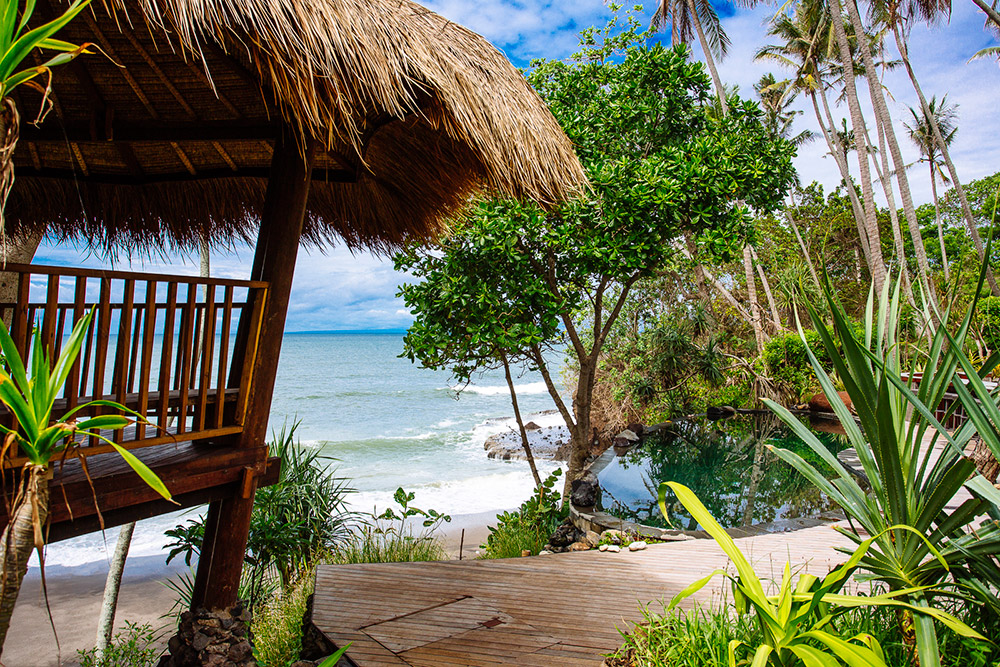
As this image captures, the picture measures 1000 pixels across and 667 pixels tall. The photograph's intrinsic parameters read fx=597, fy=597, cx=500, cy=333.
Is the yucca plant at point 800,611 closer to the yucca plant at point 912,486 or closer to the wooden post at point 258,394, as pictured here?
the yucca plant at point 912,486

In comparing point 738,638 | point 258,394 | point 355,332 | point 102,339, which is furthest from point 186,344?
point 355,332

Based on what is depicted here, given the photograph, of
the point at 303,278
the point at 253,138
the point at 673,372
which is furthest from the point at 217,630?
the point at 303,278

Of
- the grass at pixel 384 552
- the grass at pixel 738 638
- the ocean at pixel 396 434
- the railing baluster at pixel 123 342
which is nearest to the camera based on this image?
the grass at pixel 738 638

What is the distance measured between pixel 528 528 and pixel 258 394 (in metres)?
3.83

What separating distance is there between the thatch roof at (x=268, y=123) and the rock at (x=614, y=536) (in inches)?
116

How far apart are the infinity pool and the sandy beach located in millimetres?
2256

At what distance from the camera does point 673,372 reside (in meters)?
12.5

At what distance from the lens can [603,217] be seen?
215 inches

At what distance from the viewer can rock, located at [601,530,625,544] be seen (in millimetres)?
5023

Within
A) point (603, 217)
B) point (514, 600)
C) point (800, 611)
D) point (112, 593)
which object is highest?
point (603, 217)

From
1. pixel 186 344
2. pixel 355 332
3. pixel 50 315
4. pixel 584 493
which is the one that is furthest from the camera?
pixel 355 332

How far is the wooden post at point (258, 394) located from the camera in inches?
112

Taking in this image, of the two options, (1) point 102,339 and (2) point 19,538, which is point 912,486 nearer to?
(2) point 19,538

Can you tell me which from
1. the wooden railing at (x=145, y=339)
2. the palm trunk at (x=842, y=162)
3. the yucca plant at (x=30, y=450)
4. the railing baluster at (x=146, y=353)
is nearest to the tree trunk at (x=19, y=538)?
the yucca plant at (x=30, y=450)
